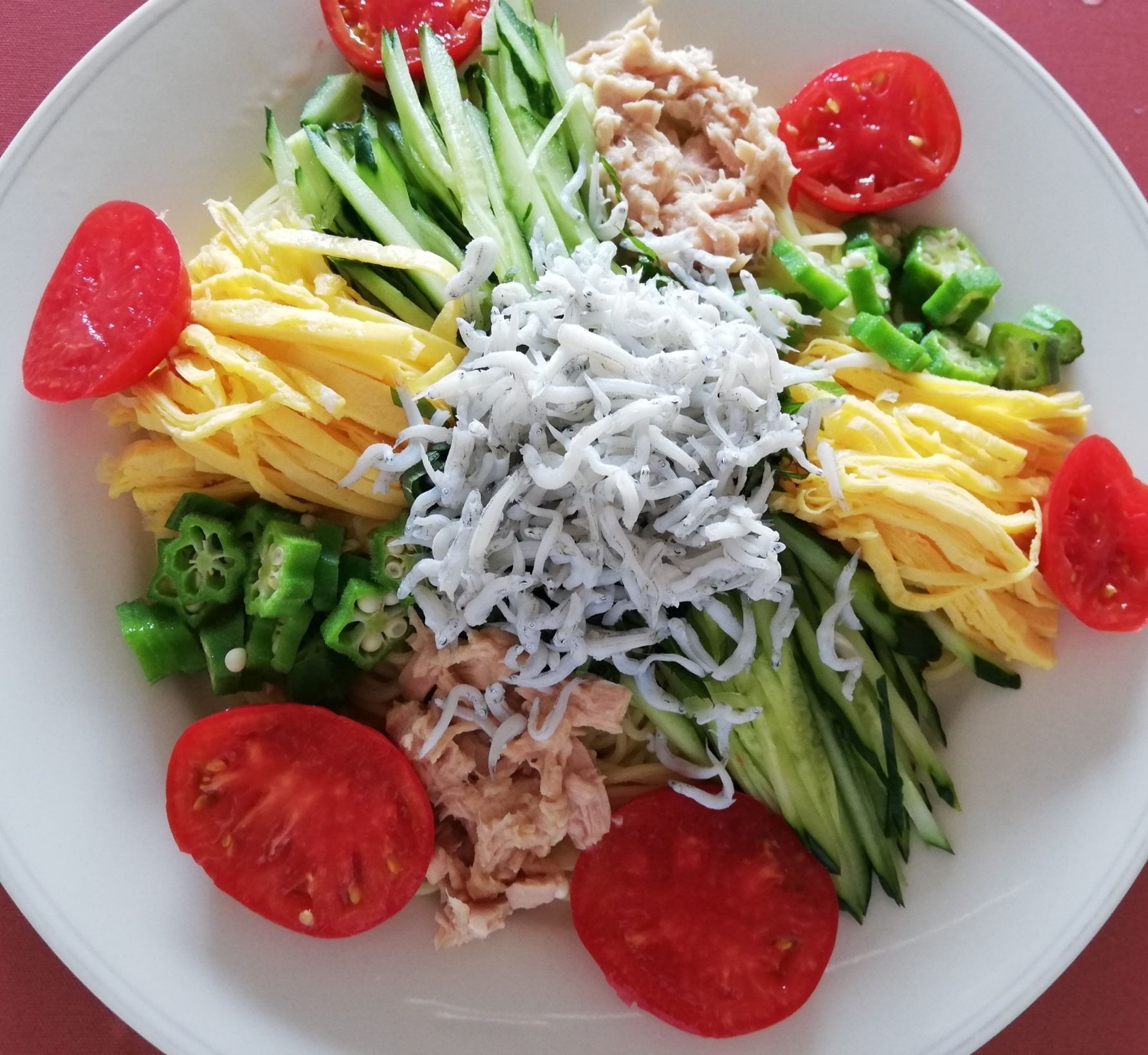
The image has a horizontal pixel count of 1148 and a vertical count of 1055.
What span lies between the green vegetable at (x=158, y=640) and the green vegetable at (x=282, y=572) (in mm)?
207

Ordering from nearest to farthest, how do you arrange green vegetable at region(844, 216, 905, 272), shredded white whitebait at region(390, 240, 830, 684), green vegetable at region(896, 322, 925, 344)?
shredded white whitebait at region(390, 240, 830, 684), green vegetable at region(896, 322, 925, 344), green vegetable at region(844, 216, 905, 272)

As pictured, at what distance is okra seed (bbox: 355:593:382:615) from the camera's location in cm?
221

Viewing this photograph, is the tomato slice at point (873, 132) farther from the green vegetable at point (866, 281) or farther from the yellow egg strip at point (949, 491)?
the yellow egg strip at point (949, 491)

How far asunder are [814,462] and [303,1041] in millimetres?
A: 1842

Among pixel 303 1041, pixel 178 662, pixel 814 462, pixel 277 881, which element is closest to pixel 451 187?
pixel 814 462

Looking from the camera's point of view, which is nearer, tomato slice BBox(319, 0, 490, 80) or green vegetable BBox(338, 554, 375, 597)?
green vegetable BBox(338, 554, 375, 597)

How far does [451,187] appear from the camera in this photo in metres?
2.29

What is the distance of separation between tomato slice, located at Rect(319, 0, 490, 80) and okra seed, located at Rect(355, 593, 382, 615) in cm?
140

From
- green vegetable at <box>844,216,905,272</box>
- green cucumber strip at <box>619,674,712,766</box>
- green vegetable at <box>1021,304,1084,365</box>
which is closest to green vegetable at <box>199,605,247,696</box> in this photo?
green cucumber strip at <box>619,674,712,766</box>

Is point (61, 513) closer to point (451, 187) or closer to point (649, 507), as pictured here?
point (451, 187)

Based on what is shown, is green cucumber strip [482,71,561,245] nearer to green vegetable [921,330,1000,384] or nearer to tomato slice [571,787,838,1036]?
green vegetable [921,330,1000,384]

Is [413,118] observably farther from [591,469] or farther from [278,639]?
[278,639]

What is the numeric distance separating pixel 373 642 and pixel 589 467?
0.73 m

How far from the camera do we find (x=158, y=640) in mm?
2260
